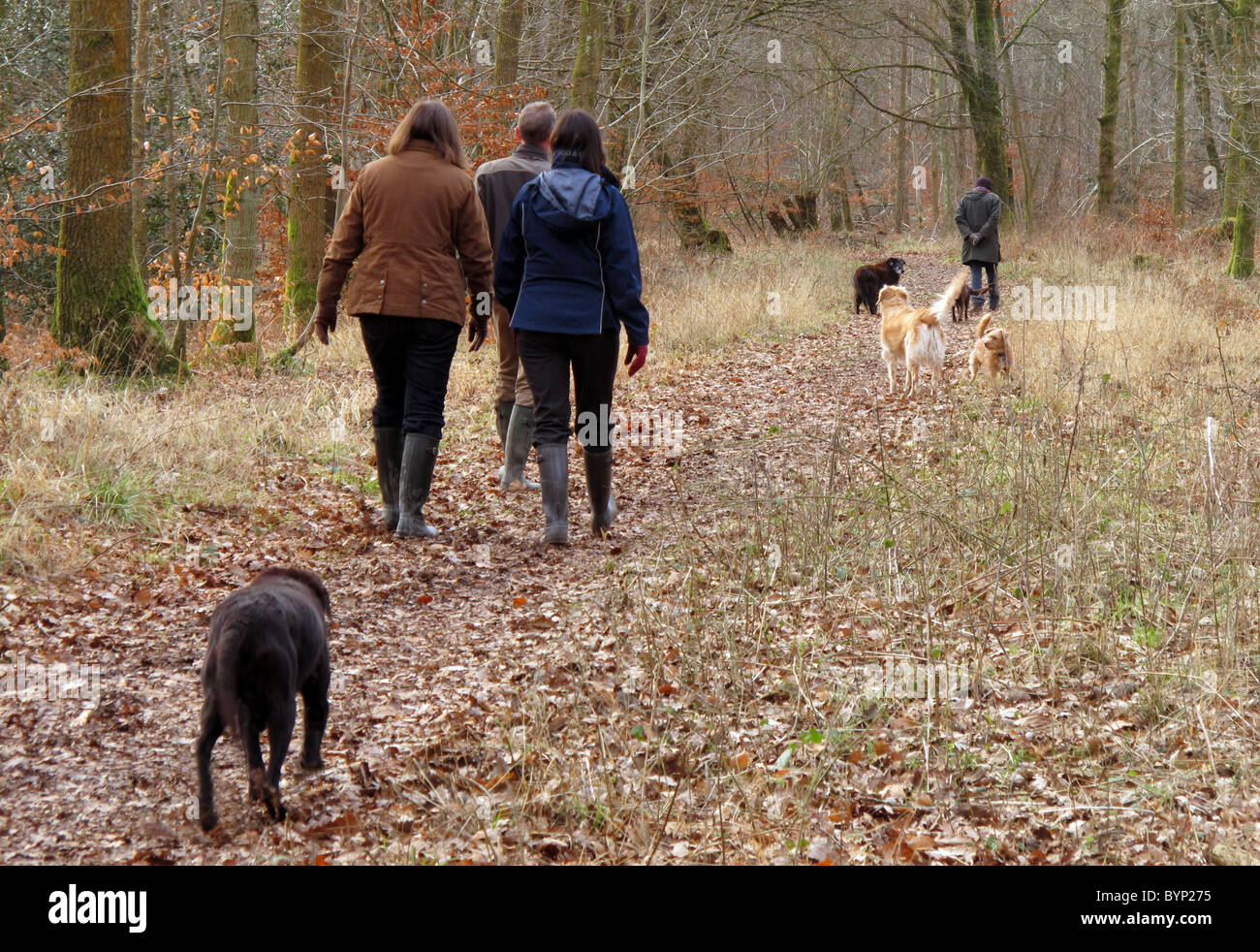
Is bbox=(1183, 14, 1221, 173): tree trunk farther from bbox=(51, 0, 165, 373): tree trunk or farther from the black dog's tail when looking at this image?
the black dog's tail

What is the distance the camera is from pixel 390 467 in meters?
6.74

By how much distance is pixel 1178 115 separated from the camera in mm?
25812

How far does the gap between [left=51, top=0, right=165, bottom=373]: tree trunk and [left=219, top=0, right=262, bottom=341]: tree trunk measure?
8.05 feet

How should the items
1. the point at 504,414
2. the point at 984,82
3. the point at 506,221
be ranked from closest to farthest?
the point at 506,221 < the point at 504,414 < the point at 984,82

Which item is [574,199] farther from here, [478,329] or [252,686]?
[252,686]

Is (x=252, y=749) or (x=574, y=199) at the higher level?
(x=574, y=199)

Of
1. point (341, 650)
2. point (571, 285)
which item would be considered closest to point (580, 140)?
point (571, 285)

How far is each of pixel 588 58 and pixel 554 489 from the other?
27.7ft

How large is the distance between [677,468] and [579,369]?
7.35ft

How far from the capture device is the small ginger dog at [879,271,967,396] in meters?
10.3

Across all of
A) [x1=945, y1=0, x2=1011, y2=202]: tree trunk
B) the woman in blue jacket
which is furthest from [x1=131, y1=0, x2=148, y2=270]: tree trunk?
[x1=945, y1=0, x2=1011, y2=202]: tree trunk

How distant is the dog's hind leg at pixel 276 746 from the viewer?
133 inches

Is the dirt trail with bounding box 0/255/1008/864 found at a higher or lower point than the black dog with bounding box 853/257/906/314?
lower

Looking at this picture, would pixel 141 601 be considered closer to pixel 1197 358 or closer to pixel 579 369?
pixel 579 369
